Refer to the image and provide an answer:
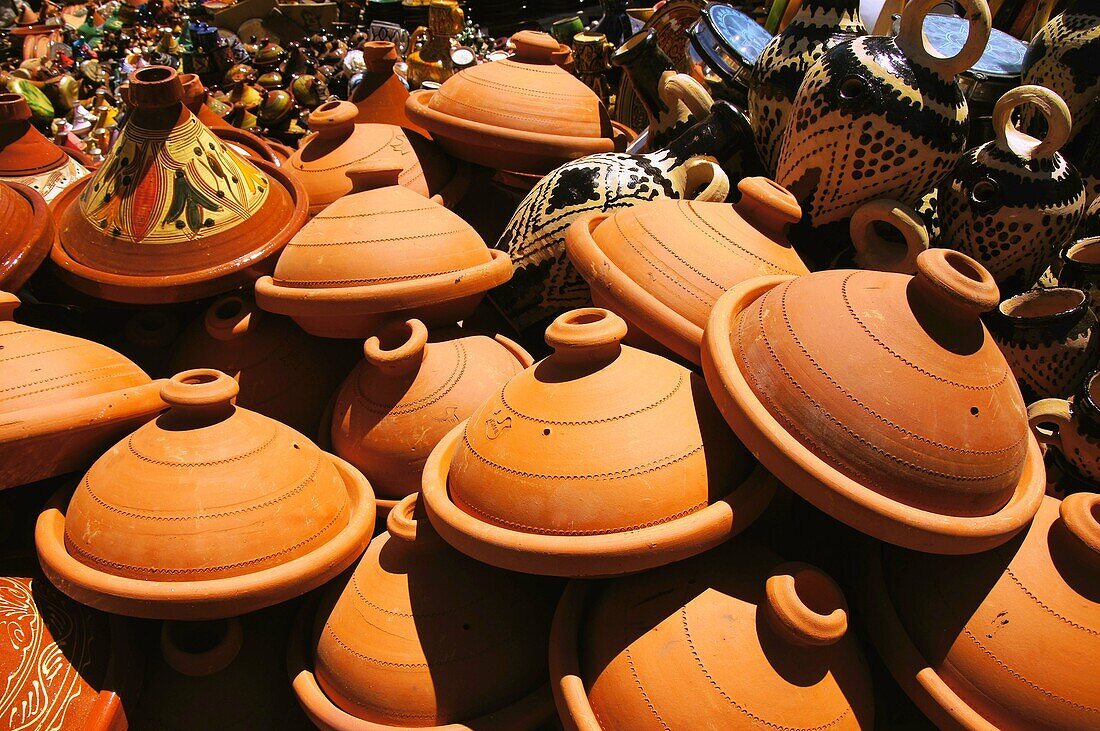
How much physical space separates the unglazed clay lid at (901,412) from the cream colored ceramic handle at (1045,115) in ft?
3.54

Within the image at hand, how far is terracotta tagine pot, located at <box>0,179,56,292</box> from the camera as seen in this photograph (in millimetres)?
2652

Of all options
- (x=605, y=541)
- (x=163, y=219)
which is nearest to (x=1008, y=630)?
(x=605, y=541)

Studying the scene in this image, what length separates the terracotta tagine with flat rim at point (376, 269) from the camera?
8.35 ft

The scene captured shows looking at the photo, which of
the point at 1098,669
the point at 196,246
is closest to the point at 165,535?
the point at 196,246

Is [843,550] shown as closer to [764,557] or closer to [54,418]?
[764,557]

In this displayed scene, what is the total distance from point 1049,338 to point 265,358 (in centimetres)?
276

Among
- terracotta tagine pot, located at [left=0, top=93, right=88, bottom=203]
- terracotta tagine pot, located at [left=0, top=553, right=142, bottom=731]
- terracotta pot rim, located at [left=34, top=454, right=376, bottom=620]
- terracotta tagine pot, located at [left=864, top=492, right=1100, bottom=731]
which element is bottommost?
terracotta tagine pot, located at [left=0, top=553, right=142, bottom=731]

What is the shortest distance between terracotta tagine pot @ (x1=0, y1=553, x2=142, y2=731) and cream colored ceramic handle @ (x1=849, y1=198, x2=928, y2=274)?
2.55 metres

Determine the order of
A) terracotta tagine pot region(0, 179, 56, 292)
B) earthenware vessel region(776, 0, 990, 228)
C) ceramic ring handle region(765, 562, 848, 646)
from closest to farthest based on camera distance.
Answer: ceramic ring handle region(765, 562, 848, 646) < earthenware vessel region(776, 0, 990, 228) < terracotta tagine pot region(0, 179, 56, 292)

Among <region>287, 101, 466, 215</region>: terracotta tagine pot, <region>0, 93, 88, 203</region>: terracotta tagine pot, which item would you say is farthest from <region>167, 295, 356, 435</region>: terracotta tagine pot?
<region>0, 93, 88, 203</region>: terracotta tagine pot

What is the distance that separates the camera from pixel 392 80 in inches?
171

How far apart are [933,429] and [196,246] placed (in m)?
2.43

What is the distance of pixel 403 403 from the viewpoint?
251 cm

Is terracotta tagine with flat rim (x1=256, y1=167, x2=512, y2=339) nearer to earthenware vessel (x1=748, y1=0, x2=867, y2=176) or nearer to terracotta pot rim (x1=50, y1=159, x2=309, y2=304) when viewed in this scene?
terracotta pot rim (x1=50, y1=159, x2=309, y2=304)
